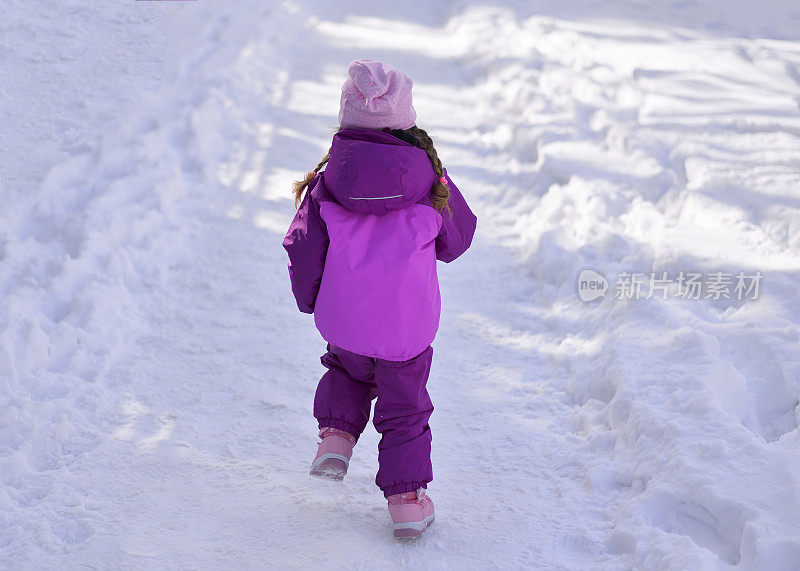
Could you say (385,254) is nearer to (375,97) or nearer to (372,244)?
(372,244)

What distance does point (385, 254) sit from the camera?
2.45 metres

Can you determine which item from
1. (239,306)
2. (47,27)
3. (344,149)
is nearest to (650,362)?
(344,149)

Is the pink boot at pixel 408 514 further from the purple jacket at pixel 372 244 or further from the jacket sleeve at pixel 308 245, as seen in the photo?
the jacket sleeve at pixel 308 245

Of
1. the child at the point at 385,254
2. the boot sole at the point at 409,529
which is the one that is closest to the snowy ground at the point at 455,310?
the boot sole at the point at 409,529

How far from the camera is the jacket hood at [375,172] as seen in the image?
2369mm

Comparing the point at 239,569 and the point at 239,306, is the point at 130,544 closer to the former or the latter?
the point at 239,569

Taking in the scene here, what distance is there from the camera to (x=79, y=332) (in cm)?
355


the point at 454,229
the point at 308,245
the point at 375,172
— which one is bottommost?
the point at 308,245

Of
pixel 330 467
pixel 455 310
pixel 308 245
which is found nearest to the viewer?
pixel 308 245

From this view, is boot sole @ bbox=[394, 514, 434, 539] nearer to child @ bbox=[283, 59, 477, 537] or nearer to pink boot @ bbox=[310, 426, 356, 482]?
child @ bbox=[283, 59, 477, 537]

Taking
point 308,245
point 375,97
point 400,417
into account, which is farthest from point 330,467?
point 375,97

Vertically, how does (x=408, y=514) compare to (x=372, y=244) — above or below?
below

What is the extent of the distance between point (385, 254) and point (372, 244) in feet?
0.17

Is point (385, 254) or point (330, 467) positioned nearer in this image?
point (385, 254)
